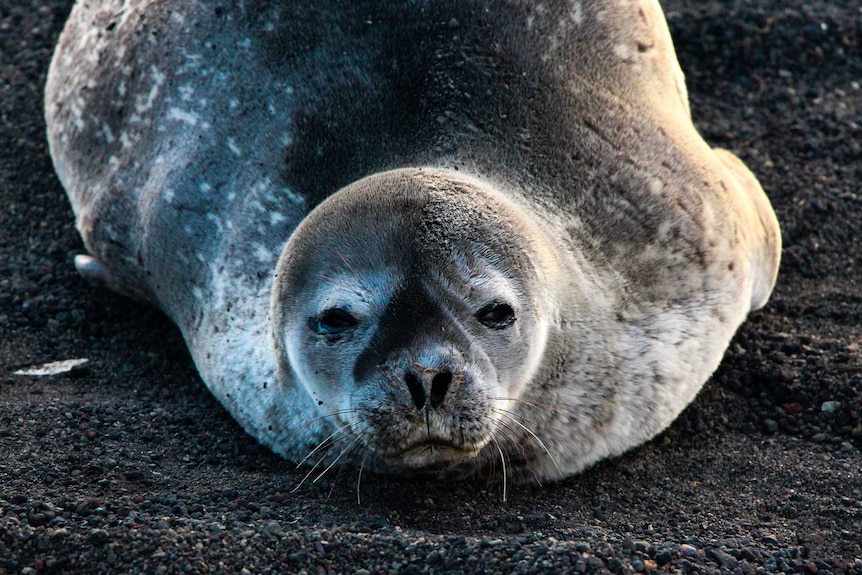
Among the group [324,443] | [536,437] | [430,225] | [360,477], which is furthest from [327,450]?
[430,225]

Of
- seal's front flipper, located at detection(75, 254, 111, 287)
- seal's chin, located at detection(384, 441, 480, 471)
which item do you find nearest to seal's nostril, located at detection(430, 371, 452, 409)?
seal's chin, located at detection(384, 441, 480, 471)

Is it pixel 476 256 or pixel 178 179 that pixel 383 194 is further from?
pixel 178 179

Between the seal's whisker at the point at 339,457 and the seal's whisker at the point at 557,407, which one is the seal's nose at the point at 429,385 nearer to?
the seal's whisker at the point at 339,457

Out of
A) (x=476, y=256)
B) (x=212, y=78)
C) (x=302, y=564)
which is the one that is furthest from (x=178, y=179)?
(x=302, y=564)

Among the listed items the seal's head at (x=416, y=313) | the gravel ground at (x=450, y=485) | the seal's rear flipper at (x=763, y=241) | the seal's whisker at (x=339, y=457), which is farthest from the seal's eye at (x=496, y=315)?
Result: the seal's rear flipper at (x=763, y=241)

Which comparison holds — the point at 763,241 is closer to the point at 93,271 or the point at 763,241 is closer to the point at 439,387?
the point at 439,387

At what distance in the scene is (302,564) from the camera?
12.2 ft

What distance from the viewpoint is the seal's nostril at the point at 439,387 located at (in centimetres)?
374

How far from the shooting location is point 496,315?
157 inches

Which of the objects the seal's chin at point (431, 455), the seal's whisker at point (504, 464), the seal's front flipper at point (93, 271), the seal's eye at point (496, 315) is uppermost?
the seal's eye at point (496, 315)

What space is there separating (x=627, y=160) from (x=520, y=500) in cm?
136

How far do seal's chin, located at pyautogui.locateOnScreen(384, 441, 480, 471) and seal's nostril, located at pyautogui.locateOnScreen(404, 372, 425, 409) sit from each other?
0.17 meters

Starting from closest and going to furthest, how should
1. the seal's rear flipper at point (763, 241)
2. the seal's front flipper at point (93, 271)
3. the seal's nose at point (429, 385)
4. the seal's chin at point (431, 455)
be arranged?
the seal's nose at point (429, 385), the seal's chin at point (431, 455), the seal's rear flipper at point (763, 241), the seal's front flipper at point (93, 271)

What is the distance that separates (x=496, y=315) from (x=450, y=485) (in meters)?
0.70
